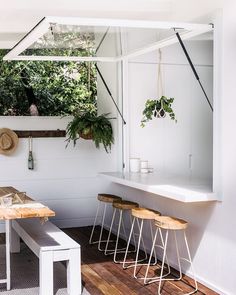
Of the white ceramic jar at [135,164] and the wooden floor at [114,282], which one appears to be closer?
the wooden floor at [114,282]

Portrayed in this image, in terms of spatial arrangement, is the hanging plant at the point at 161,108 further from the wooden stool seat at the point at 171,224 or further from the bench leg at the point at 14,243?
the bench leg at the point at 14,243

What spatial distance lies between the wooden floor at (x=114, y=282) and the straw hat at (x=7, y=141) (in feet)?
6.64

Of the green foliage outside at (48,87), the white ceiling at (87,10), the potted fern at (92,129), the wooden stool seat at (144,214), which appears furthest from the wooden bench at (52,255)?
the green foliage outside at (48,87)

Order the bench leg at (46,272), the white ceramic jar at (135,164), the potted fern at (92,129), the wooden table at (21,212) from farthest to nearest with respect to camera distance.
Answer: the potted fern at (92,129), the white ceramic jar at (135,164), the bench leg at (46,272), the wooden table at (21,212)

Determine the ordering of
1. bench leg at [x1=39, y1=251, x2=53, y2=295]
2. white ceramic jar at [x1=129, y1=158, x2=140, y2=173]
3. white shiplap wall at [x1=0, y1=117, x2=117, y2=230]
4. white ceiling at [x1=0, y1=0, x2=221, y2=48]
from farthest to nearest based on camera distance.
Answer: white shiplap wall at [x1=0, y1=117, x2=117, y2=230] → white ceramic jar at [x1=129, y1=158, x2=140, y2=173] → white ceiling at [x1=0, y1=0, x2=221, y2=48] → bench leg at [x1=39, y1=251, x2=53, y2=295]

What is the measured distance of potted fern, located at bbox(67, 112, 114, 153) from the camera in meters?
6.58

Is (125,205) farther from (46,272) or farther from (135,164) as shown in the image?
(46,272)

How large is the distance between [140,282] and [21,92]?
3881 millimetres

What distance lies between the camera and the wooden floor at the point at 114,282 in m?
4.33

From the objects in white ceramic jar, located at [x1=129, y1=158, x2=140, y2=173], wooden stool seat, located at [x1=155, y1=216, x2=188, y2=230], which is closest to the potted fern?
white ceramic jar, located at [x1=129, y1=158, x2=140, y2=173]

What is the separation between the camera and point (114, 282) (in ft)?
15.0

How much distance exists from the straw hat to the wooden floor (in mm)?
2024

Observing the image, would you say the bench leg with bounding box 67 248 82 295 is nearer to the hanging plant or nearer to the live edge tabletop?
the live edge tabletop

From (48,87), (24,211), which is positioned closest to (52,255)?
(24,211)
